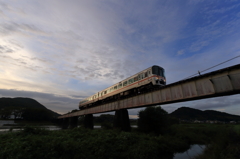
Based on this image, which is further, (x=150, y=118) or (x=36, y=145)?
(x=150, y=118)

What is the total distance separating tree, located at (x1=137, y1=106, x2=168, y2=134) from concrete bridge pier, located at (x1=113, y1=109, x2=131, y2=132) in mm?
4735

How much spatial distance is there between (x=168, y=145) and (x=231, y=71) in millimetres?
13884

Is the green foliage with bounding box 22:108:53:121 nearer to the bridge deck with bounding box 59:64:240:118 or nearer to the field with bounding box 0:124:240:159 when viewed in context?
the field with bounding box 0:124:240:159

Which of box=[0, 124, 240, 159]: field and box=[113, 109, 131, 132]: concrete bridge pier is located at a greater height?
box=[113, 109, 131, 132]: concrete bridge pier

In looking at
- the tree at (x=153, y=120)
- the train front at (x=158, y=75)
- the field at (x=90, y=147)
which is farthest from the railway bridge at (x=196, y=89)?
the tree at (x=153, y=120)

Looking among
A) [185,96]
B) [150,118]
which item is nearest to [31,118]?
[150,118]

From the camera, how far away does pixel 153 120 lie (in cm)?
2480

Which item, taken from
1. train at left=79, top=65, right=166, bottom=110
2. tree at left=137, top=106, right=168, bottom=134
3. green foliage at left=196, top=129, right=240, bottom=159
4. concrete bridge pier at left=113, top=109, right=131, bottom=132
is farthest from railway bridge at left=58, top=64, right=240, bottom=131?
green foliage at left=196, top=129, right=240, bottom=159

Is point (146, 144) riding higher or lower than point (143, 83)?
lower

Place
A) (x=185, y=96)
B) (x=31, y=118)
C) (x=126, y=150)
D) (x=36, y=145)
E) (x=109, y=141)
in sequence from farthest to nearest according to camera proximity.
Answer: (x=31, y=118) → (x=109, y=141) → (x=126, y=150) → (x=185, y=96) → (x=36, y=145)

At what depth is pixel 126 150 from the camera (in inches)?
540

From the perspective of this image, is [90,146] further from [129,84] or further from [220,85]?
[220,85]

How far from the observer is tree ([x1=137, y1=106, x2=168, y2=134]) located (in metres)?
24.5

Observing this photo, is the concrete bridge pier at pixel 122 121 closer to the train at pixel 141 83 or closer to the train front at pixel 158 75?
the train at pixel 141 83
